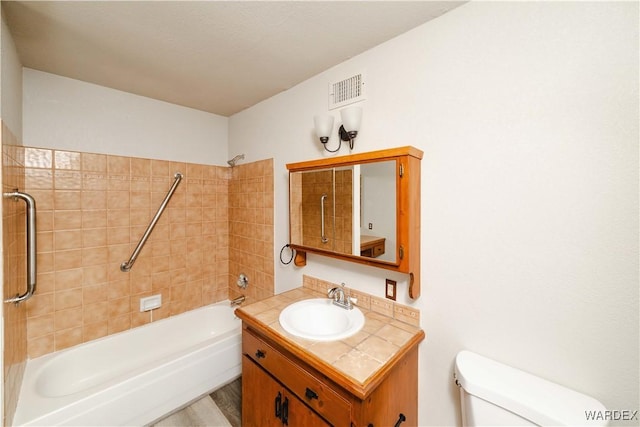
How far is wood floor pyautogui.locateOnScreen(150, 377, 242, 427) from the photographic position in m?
1.63

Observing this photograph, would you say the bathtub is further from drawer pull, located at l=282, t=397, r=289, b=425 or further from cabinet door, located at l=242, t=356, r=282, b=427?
drawer pull, located at l=282, t=397, r=289, b=425

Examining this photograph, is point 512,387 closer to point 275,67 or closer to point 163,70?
point 275,67

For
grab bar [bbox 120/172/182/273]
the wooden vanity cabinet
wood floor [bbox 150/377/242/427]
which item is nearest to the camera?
the wooden vanity cabinet

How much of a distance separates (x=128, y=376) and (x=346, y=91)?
7.00 feet

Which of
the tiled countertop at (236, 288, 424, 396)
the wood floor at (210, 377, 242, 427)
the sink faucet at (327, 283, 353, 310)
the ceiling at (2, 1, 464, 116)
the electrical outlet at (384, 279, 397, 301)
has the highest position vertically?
the ceiling at (2, 1, 464, 116)

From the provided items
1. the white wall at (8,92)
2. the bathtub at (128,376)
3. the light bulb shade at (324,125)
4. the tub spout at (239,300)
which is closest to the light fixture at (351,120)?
the light bulb shade at (324,125)

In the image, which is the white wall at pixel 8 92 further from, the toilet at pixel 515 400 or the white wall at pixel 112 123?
the toilet at pixel 515 400

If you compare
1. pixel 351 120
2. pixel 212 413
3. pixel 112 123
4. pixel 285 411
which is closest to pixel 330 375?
pixel 285 411

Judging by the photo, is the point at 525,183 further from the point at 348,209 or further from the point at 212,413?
the point at 212,413

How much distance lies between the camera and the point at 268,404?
1.28 metres

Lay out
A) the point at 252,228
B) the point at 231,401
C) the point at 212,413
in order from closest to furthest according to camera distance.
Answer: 1. the point at 212,413
2. the point at 231,401
3. the point at 252,228

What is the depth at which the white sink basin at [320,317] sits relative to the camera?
132 centimetres

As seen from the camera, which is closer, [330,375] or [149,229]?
[330,375]

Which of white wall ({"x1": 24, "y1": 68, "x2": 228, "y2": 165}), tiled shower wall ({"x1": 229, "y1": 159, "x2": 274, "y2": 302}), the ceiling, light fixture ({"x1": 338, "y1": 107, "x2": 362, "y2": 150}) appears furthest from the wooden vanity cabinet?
white wall ({"x1": 24, "y1": 68, "x2": 228, "y2": 165})
